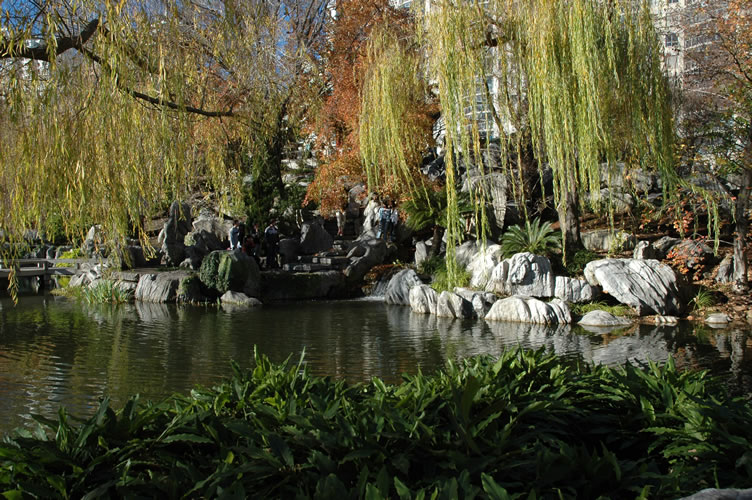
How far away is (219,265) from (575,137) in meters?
11.7

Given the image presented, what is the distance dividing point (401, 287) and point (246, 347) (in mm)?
6737

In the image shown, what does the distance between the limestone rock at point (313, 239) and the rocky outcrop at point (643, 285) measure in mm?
10389

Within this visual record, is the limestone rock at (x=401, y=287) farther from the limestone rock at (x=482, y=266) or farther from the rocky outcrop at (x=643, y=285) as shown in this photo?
the rocky outcrop at (x=643, y=285)

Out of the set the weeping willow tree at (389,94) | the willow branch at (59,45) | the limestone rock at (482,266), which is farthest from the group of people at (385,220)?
the willow branch at (59,45)

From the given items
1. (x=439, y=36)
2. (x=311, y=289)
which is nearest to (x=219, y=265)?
(x=311, y=289)

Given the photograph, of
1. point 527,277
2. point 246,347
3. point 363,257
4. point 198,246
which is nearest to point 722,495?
point 246,347

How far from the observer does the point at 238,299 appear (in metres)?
15.2

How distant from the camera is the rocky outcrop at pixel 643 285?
11594 mm

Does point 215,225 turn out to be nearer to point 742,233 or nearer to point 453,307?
point 453,307

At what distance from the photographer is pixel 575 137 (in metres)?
5.80

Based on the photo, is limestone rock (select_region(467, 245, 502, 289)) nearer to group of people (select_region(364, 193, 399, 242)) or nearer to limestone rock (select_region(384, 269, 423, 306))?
limestone rock (select_region(384, 269, 423, 306))

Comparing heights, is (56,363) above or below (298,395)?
below

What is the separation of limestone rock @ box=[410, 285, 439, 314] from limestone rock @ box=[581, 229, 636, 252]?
14.6 feet

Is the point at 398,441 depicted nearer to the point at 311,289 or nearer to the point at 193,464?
the point at 193,464
